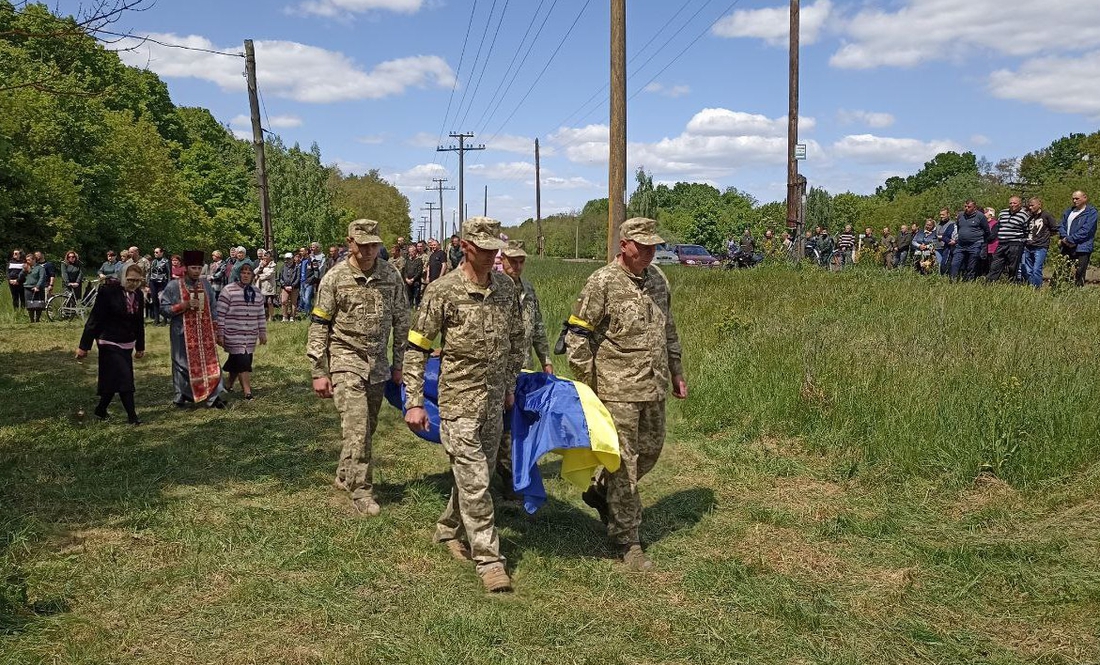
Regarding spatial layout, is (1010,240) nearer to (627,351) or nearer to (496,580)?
(627,351)

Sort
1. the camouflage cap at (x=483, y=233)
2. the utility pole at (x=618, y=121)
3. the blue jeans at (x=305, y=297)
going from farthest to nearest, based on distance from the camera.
Result: the blue jeans at (x=305, y=297) < the utility pole at (x=618, y=121) < the camouflage cap at (x=483, y=233)

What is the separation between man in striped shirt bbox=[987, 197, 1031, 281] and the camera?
14.0 m

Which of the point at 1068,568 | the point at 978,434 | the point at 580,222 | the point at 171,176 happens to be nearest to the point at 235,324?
the point at 978,434

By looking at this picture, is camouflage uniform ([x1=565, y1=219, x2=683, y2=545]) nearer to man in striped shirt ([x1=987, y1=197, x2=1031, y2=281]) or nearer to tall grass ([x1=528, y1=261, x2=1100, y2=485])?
tall grass ([x1=528, y1=261, x2=1100, y2=485])

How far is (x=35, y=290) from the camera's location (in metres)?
20.8

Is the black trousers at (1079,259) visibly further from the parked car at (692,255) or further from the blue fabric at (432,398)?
the parked car at (692,255)

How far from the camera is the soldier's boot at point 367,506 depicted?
6.24m

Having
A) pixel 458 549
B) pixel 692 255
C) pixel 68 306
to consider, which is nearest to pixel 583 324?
pixel 458 549

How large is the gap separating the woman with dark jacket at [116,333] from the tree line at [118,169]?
212 centimetres

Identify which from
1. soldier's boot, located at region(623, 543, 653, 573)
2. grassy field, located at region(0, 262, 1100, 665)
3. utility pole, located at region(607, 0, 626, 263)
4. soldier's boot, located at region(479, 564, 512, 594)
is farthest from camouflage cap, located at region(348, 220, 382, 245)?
utility pole, located at region(607, 0, 626, 263)

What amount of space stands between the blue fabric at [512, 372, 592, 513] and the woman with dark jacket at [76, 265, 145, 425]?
18.5 feet

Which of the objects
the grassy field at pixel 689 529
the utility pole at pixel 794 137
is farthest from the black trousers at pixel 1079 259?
the utility pole at pixel 794 137

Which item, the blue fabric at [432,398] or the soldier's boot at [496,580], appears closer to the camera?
the soldier's boot at [496,580]

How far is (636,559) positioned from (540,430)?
1.03 m
